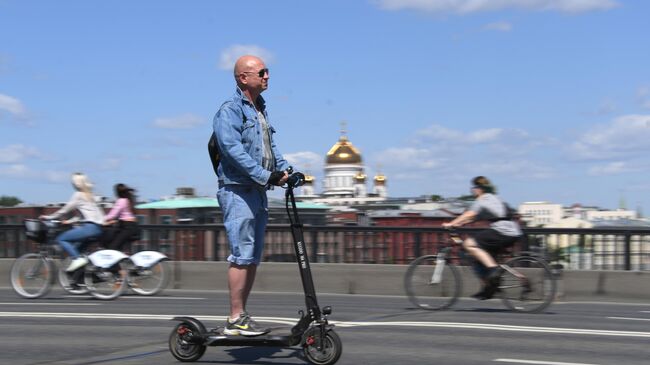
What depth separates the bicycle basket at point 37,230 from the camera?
14664 mm

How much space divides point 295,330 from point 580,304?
795cm

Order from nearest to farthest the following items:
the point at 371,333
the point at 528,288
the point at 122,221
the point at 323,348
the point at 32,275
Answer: the point at 323,348 < the point at 371,333 < the point at 528,288 < the point at 32,275 < the point at 122,221

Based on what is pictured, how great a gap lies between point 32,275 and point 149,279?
1.62 meters

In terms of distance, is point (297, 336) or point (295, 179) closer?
point (297, 336)

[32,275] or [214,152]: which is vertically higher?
[214,152]

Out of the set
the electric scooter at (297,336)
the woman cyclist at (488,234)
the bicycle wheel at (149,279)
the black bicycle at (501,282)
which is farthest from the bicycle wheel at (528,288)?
the electric scooter at (297,336)

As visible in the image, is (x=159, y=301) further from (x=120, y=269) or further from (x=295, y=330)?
(x=295, y=330)

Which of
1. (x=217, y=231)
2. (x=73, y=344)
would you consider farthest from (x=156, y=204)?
(x=73, y=344)

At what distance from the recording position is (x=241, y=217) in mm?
6738

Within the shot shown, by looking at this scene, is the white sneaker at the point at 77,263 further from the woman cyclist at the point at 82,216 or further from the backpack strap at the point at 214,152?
the backpack strap at the point at 214,152

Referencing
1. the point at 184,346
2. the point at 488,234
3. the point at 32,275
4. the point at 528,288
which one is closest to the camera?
the point at 184,346

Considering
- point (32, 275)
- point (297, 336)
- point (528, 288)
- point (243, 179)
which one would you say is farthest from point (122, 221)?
point (297, 336)

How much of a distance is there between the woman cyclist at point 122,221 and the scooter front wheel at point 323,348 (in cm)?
882

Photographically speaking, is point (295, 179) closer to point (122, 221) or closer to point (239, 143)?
point (239, 143)
